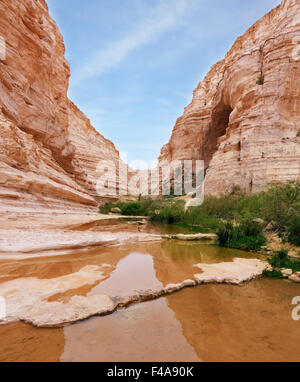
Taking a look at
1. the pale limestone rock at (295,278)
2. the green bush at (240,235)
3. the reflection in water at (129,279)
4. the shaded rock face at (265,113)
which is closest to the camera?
the reflection in water at (129,279)

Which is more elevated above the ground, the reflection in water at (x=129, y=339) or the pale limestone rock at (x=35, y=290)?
the pale limestone rock at (x=35, y=290)

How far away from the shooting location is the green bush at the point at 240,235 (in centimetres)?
529

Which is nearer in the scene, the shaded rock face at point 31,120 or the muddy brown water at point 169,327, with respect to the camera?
the muddy brown water at point 169,327

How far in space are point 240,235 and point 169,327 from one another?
14.4 feet

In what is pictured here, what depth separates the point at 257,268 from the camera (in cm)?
355

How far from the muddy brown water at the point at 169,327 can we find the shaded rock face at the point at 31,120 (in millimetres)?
6561

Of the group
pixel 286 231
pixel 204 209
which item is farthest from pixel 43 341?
pixel 204 209

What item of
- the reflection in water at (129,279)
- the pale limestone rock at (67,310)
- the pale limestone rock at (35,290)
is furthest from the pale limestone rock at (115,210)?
the pale limestone rock at (67,310)

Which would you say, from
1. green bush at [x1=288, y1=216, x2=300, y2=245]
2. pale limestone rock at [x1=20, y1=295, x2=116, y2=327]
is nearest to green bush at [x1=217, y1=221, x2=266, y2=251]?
green bush at [x1=288, y1=216, x2=300, y2=245]

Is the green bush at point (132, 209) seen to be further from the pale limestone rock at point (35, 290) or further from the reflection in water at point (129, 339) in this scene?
the reflection in water at point (129, 339)

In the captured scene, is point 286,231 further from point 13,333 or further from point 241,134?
point 241,134
